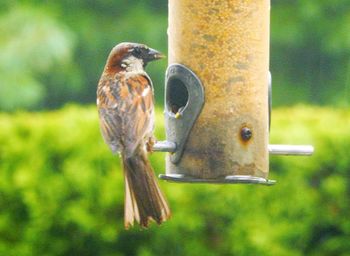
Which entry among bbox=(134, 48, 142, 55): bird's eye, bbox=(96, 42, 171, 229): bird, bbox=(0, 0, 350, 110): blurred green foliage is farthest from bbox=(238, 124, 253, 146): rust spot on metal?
bbox=(0, 0, 350, 110): blurred green foliage

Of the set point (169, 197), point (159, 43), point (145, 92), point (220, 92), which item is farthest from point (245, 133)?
point (159, 43)

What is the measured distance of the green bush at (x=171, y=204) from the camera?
909 cm

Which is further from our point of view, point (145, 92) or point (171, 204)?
point (171, 204)

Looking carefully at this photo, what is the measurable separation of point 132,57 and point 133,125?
0.46m

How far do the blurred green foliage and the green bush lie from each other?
20.9 feet

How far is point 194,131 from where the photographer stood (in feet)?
24.4

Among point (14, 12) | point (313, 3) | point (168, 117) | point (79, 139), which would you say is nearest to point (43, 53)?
point (14, 12)

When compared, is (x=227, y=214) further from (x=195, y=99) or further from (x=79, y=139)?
(x=195, y=99)

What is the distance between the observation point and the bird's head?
24.6 feet

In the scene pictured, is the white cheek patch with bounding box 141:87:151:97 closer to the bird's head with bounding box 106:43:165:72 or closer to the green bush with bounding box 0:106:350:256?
the bird's head with bounding box 106:43:165:72

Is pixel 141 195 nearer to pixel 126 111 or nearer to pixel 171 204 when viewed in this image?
pixel 126 111

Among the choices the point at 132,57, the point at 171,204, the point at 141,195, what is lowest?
the point at 171,204

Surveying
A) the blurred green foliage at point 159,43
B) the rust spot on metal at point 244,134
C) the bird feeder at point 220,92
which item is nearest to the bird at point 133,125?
the bird feeder at point 220,92

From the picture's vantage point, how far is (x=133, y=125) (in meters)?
7.19
